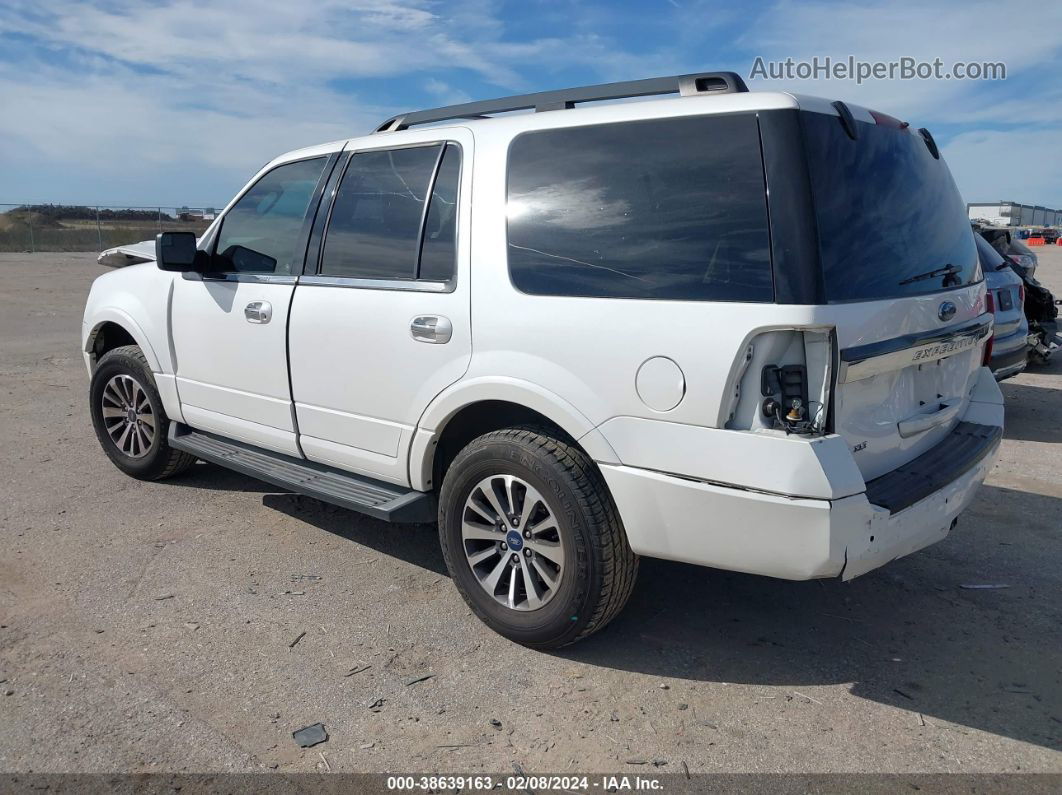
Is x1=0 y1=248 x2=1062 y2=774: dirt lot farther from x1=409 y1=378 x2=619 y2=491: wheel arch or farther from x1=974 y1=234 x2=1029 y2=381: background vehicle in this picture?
x1=974 y1=234 x2=1029 y2=381: background vehicle

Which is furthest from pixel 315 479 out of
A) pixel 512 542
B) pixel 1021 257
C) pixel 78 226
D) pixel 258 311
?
pixel 78 226

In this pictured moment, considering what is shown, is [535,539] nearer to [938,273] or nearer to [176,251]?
[938,273]

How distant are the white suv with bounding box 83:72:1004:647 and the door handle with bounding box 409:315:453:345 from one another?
0.04 feet

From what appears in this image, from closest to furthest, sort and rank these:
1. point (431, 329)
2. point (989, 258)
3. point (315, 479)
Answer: point (431, 329), point (315, 479), point (989, 258)

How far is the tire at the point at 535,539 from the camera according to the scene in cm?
326

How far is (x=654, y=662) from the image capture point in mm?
Result: 3479

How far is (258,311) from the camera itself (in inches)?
177

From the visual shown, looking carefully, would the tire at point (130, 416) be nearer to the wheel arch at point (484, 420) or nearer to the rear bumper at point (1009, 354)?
the wheel arch at point (484, 420)

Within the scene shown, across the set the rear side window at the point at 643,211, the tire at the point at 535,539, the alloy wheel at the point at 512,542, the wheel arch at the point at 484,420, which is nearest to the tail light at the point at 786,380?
the rear side window at the point at 643,211

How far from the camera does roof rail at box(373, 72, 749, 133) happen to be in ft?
10.7

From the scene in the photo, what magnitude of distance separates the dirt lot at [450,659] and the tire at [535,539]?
0.63ft

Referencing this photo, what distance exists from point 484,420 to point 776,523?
57.5 inches

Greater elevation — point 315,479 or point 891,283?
point 891,283

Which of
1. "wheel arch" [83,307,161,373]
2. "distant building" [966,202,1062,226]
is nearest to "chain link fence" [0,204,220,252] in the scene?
"wheel arch" [83,307,161,373]
